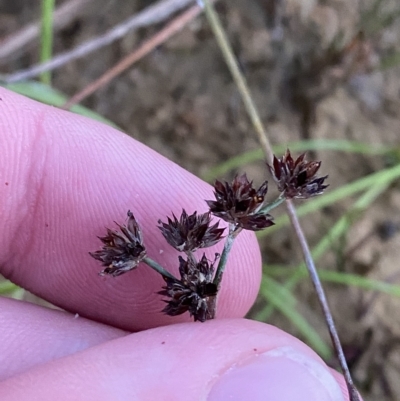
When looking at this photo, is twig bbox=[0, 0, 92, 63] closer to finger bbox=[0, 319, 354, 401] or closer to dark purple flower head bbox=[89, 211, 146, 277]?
dark purple flower head bbox=[89, 211, 146, 277]

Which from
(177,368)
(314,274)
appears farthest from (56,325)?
(314,274)

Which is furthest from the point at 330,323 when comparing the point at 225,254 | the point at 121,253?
the point at 121,253

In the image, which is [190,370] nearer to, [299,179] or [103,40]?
[299,179]

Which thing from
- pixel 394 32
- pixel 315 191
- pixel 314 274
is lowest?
pixel 314 274

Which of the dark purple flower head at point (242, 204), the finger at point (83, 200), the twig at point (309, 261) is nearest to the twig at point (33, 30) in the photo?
the twig at point (309, 261)

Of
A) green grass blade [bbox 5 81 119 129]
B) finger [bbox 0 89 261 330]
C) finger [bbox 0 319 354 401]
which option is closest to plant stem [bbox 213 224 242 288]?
finger [bbox 0 319 354 401]

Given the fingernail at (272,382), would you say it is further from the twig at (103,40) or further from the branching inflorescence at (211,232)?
the twig at (103,40)

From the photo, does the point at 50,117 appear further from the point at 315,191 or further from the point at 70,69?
the point at 70,69
